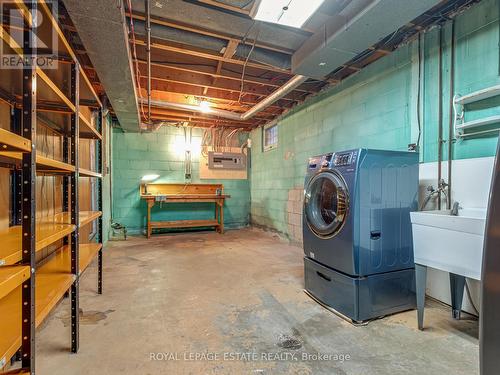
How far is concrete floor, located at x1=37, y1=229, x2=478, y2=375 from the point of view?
56.2 inches

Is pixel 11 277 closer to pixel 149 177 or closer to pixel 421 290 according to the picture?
pixel 421 290

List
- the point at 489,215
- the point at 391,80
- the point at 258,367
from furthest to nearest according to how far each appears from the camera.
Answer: the point at 391,80, the point at 258,367, the point at 489,215

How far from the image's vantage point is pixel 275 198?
5.17m

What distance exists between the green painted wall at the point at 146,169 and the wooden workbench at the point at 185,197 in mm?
158

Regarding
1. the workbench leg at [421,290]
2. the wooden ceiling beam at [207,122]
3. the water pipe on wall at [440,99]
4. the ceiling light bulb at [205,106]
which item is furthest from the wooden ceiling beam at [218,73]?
the workbench leg at [421,290]

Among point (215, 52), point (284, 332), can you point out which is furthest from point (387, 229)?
point (215, 52)

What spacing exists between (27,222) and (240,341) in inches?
53.9

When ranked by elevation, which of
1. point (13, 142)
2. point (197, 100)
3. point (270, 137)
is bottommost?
point (13, 142)

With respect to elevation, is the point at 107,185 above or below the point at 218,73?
below

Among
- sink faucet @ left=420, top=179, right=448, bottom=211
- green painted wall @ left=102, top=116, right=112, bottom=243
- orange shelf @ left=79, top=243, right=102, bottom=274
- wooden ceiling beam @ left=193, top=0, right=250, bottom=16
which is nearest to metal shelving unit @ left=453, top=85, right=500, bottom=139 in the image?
sink faucet @ left=420, top=179, right=448, bottom=211

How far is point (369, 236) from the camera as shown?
1.90m

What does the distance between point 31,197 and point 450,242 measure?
2219 millimetres

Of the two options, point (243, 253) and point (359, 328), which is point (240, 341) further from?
point (243, 253)

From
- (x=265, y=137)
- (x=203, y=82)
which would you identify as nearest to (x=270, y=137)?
(x=265, y=137)
